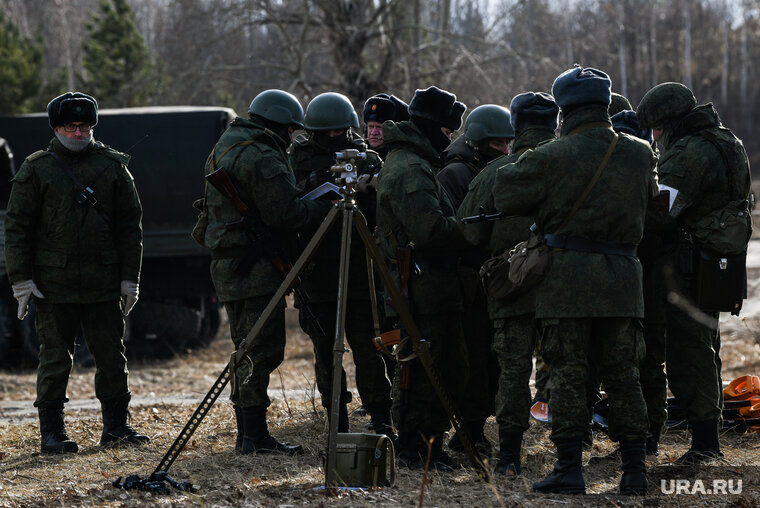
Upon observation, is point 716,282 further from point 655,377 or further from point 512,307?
point 512,307

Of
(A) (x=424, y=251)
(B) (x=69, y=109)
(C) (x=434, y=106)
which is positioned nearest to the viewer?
(A) (x=424, y=251)

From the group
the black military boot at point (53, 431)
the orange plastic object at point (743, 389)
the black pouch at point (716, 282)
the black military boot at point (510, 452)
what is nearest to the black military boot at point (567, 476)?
the black military boot at point (510, 452)

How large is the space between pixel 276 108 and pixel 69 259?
5.81 ft

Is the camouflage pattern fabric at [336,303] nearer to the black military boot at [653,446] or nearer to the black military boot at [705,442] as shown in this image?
the black military boot at [653,446]

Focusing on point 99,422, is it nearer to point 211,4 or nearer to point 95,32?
point 211,4

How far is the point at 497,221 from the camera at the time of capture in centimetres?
575

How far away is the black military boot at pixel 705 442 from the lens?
6023 millimetres

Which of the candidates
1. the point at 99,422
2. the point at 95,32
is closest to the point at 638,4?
the point at 95,32

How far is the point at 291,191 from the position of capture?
6199mm

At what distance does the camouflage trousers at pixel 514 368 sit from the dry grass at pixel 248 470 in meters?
0.35

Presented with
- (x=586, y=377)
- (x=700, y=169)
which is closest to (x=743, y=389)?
(x=700, y=169)

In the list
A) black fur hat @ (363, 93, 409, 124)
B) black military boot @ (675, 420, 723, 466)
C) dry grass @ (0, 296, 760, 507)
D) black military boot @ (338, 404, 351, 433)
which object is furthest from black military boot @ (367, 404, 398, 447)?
black fur hat @ (363, 93, 409, 124)

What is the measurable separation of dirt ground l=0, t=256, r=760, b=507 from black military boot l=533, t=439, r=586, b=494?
3.7 inches

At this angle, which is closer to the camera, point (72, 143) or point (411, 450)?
point (411, 450)
